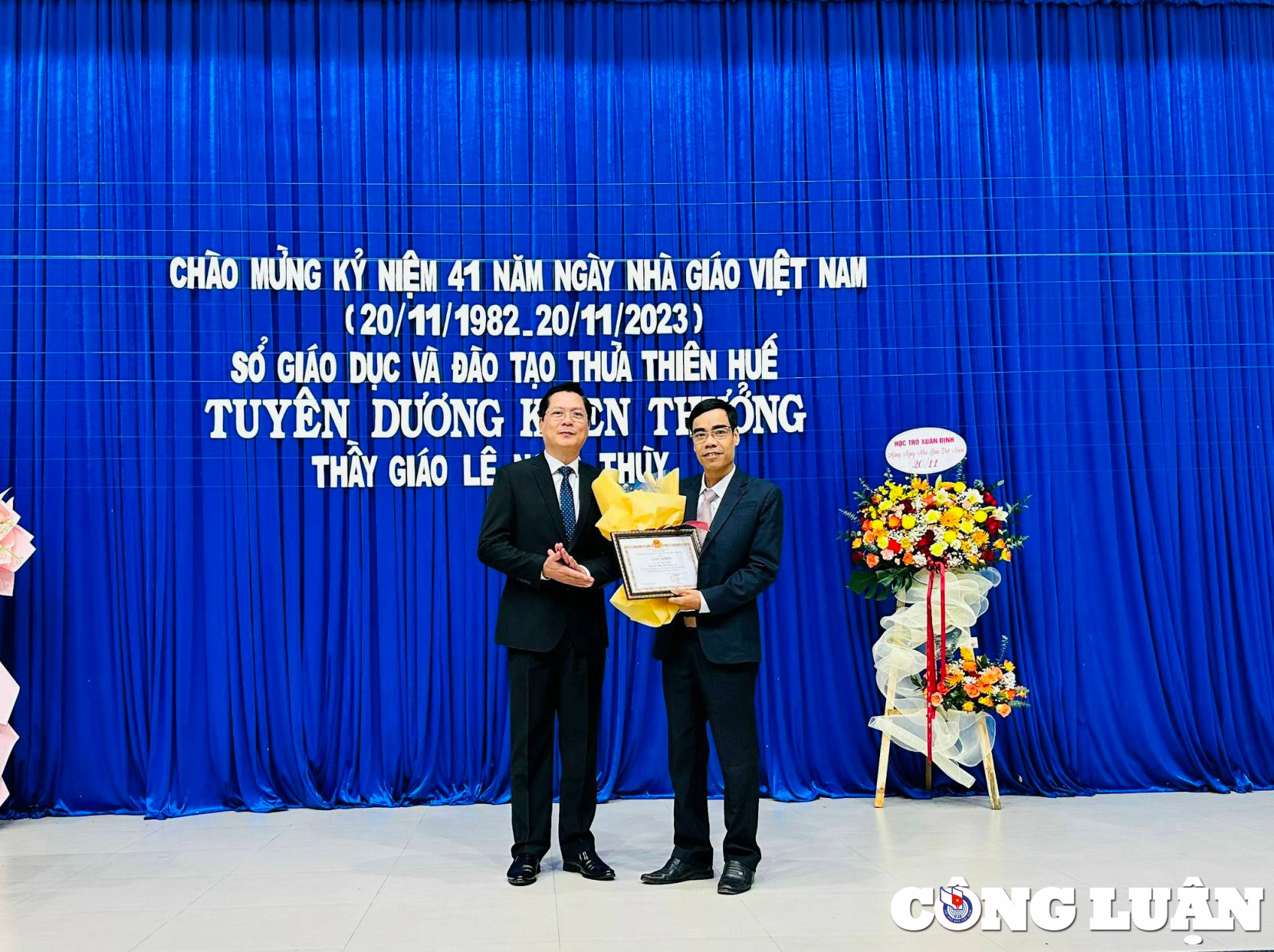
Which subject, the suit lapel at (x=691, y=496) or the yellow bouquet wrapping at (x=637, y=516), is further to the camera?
the suit lapel at (x=691, y=496)

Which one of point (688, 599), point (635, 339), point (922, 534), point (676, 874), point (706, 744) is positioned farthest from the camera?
point (635, 339)

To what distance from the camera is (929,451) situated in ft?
13.9

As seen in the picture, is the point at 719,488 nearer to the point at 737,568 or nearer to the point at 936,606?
the point at 737,568

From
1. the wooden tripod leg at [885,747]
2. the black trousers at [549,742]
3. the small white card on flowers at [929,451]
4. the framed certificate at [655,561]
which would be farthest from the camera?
the small white card on flowers at [929,451]

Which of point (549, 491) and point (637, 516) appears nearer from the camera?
point (637, 516)

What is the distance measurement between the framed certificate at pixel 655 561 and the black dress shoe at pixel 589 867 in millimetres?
824

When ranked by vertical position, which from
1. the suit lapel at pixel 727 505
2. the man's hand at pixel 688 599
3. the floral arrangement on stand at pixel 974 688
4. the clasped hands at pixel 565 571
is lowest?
the floral arrangement on stand at pixel 974 688

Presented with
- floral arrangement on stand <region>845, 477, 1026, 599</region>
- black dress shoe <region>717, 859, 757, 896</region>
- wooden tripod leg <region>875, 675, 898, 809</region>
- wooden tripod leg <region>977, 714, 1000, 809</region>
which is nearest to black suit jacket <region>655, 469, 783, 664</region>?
black dress shoe <region>717, 859, 757, 896</region>

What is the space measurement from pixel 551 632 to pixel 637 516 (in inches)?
17.4

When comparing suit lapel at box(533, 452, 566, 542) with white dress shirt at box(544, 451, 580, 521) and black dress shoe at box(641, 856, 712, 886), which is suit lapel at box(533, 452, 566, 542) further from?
black dress shoe at box(641, 856, 712, 886)

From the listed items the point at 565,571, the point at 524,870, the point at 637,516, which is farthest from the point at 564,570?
the point at 524,870

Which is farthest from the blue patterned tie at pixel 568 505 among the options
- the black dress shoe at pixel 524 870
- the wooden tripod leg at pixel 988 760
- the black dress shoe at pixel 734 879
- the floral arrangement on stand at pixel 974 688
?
the wooden tripod leg at pixel 988 760

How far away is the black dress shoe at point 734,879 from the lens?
2945 mm

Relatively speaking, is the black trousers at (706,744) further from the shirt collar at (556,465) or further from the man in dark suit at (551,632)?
the shirt collar at (556,465)
